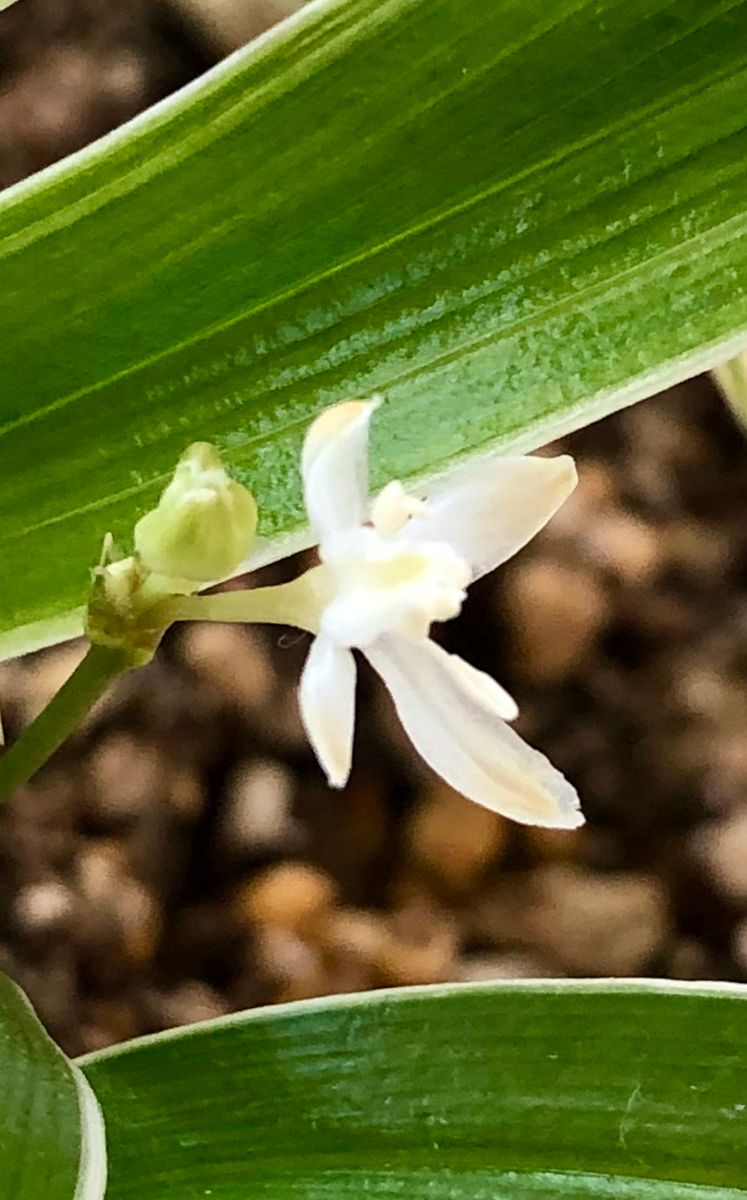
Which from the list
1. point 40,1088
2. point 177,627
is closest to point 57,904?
point 177,627

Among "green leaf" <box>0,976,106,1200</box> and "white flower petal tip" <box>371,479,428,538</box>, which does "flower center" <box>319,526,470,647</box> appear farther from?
"green leaf" <box>0,976,106,1200</box>

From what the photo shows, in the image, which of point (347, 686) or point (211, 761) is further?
point (211, 761)

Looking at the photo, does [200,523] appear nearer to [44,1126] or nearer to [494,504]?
[494,504]

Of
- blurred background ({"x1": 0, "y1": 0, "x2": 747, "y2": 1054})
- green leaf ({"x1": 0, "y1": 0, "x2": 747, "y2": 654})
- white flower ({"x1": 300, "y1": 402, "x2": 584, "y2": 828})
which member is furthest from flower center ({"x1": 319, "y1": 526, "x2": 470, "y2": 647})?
blurred background ({"x1": 0, "y1": 0, "x2": 747, "y2": 1054})

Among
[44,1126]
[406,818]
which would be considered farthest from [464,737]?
[406,818]

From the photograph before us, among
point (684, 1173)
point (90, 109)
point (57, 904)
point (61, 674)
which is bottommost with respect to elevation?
point (684, 1173)

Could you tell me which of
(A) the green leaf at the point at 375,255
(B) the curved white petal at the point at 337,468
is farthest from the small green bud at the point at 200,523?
(A) the green leaf at the point at 375,255

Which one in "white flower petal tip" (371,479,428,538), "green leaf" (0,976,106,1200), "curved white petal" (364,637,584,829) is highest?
"white flower petal tip" (371,479,428,538)

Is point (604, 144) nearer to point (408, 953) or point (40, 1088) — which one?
point (40, 1088)
